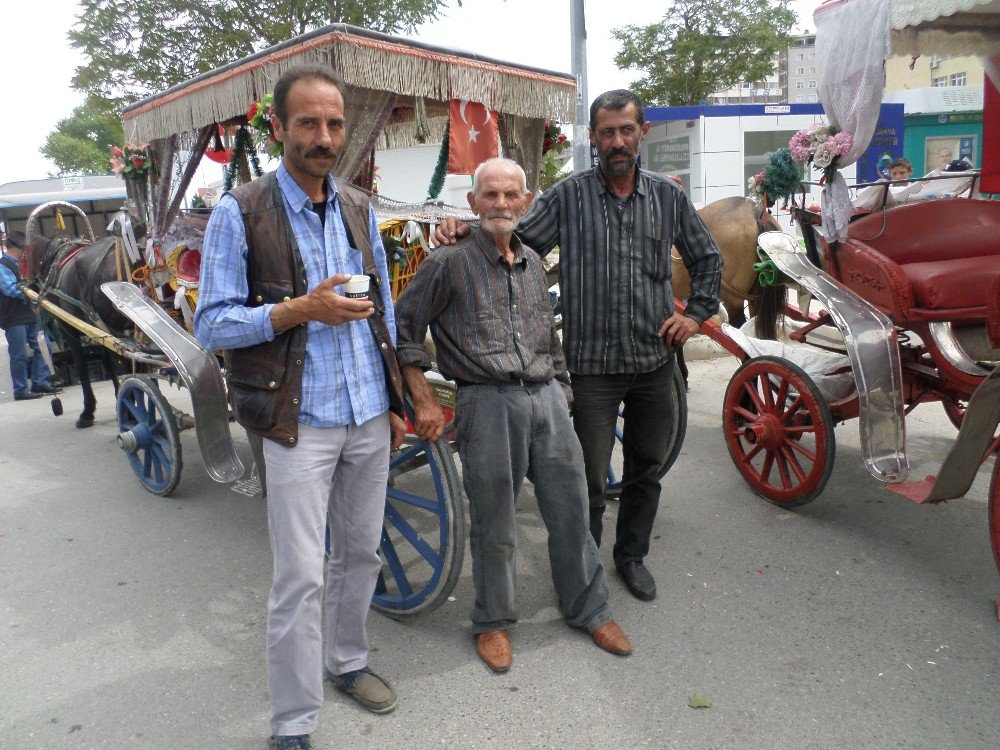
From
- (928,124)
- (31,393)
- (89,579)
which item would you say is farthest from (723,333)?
(928,124)

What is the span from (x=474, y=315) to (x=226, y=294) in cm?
89

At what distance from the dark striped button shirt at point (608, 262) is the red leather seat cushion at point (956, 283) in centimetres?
128

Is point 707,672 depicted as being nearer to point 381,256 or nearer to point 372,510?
point 372,510

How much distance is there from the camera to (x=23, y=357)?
8.69 m

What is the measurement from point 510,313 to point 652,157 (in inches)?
667

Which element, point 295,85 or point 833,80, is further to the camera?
point 833,80

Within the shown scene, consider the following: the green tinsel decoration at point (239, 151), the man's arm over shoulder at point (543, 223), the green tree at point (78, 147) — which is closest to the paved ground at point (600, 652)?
the man's arm over shoulder at point (543, 223)

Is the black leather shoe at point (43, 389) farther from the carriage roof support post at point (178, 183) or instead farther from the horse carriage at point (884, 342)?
the horse carriage at point (884, 342)

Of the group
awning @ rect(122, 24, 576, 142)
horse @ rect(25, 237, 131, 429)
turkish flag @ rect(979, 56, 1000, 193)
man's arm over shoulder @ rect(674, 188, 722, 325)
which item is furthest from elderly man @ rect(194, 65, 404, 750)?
horse @ rect(25, 237, 131, 429)

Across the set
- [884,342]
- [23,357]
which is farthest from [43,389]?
[884,342]

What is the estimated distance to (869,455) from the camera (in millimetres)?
3525

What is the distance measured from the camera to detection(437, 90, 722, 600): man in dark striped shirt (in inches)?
118

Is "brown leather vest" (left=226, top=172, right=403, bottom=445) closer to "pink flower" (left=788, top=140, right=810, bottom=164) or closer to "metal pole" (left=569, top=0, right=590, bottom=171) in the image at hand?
"pink flower" (left=788, top=140, right=810, bottom=164)

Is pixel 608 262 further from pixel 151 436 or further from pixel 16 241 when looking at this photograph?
pixel 16 241
